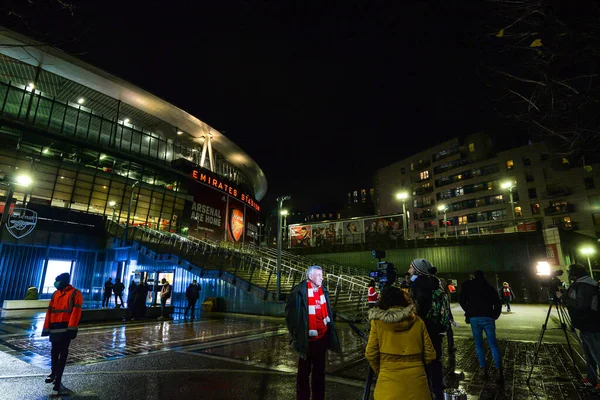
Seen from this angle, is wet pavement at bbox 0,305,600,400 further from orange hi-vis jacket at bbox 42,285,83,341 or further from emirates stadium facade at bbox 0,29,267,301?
emirates stadium facade at bbox 0,29,267,301

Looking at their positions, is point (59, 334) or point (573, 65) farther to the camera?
point (573, 65)

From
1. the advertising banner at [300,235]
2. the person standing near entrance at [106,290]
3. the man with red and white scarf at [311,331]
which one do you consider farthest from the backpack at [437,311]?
the advertising banner at [300,235]

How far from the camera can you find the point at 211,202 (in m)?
36.5

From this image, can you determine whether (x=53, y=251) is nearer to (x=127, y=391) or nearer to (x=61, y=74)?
(x=61, y=74)

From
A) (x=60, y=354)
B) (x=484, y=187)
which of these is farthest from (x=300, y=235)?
(x=484, y=187)

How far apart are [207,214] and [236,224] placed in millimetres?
5239

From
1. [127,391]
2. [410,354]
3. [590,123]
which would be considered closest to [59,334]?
[127,391]

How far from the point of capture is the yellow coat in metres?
2.42

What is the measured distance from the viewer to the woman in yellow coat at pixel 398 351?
242cm

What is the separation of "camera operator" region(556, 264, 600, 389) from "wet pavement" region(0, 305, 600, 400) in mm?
562

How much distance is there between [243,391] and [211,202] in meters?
33.2

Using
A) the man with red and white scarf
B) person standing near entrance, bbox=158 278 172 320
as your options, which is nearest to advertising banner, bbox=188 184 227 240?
person standing near entrance, bbox=158 278 172 320

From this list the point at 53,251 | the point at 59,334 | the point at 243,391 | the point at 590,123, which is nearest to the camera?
the point at 243,391

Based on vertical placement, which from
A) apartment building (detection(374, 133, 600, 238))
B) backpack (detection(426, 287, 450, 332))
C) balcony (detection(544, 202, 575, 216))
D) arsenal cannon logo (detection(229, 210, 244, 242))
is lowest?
backpack (detection(426, 287, 450, 332))
